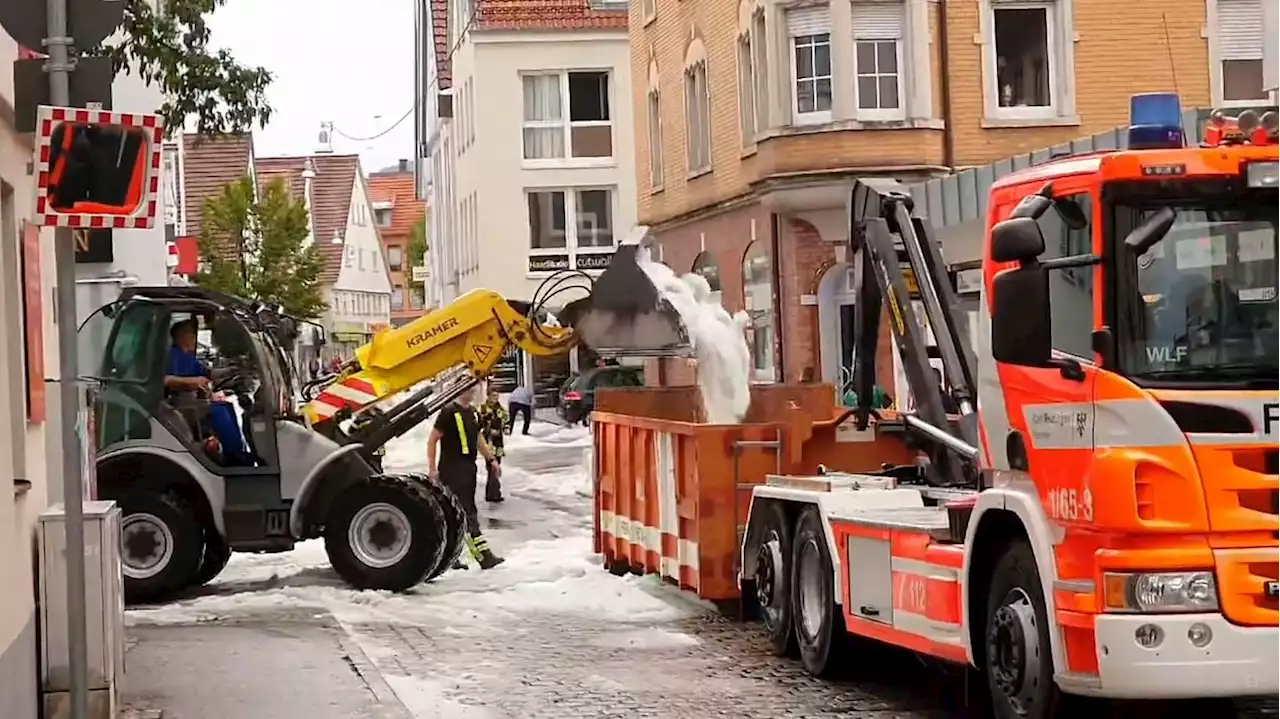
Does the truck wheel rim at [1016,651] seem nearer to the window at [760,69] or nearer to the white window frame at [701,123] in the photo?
the window at [760,69]

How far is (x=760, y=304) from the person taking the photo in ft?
104

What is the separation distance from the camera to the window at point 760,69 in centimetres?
2920

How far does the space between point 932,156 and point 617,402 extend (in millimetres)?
12255

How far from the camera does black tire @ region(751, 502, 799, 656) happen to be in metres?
11.8

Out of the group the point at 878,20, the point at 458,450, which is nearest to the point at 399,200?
the point at 878,20

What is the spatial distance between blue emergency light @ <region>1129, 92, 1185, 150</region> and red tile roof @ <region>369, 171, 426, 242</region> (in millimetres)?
113603

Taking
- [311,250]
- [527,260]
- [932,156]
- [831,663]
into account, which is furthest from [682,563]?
[527,260]

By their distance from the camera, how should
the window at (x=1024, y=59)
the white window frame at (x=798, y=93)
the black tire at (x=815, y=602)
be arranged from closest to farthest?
the black tire at (x=815, y=602) → the white window frame at (x=798, y=93) → the window at (x=1024, y=59)

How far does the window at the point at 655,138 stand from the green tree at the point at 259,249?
367 inches

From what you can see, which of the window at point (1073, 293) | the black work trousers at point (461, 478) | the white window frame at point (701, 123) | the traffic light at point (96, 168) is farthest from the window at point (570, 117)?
the traffic light at point (96, 168)

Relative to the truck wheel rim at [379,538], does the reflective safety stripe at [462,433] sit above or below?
above

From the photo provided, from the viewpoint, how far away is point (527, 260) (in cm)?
5331

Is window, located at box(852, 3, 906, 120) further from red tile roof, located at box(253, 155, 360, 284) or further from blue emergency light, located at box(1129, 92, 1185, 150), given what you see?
red tile roof, located at box(253, 155, 360, 284)

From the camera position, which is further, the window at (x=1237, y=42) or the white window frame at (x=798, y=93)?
the window at (x=1237, y=42)
